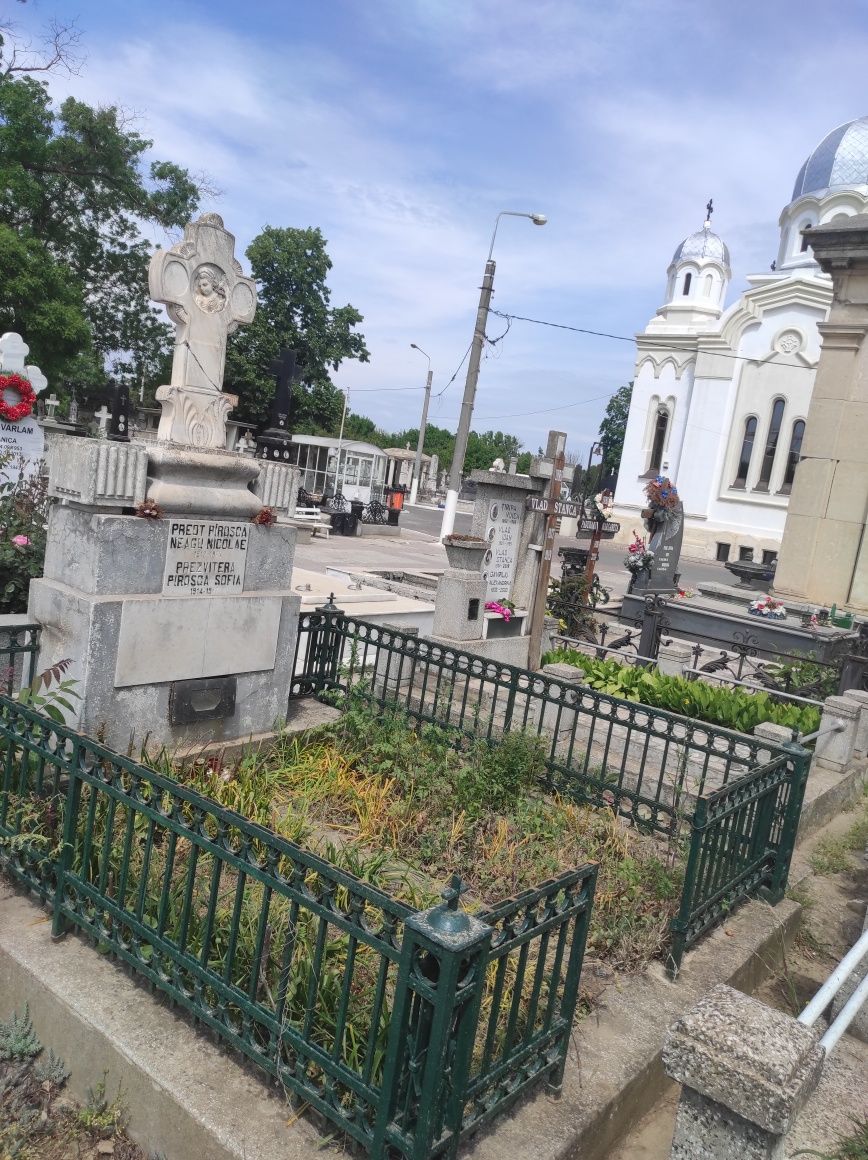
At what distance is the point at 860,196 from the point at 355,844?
40.5m

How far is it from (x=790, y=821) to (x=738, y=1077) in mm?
2758

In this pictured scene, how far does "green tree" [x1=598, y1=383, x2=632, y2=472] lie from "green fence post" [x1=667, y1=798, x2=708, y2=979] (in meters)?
64.2

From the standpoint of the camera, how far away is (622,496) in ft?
130

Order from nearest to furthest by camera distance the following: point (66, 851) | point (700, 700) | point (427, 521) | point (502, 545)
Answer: point (66, 851)
point (700, 700)
point (502, 545)
point (427, 521)

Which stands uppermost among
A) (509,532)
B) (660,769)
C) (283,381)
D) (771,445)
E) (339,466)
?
(771,445)

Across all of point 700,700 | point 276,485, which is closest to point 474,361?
point 700,700

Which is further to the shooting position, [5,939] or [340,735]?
[340,735]

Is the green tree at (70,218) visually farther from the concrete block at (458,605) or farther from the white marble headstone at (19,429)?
the concrete block at (458,605)

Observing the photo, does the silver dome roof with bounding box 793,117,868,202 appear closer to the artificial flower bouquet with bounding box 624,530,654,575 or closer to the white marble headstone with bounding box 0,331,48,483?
the artificial flower bouquet with bounding box 624,530,654,575

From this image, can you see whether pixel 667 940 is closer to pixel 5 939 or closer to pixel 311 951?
pixel 311 951

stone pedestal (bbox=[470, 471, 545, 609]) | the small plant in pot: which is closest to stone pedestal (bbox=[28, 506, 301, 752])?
the small plant in pot

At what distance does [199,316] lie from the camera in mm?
4938

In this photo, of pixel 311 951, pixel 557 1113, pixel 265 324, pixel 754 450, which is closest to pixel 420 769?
pixel 311 951

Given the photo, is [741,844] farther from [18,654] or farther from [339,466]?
[339,466]
